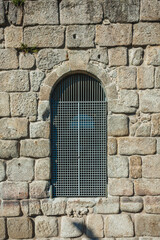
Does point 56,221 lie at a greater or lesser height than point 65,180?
lesser

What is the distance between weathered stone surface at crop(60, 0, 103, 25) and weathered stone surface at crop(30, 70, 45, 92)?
0.94m

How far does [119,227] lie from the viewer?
4.07 meters

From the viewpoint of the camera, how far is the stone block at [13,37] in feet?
13.7

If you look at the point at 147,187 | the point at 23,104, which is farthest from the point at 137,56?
the point at 147,187

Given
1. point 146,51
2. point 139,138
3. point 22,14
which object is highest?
point 22,14

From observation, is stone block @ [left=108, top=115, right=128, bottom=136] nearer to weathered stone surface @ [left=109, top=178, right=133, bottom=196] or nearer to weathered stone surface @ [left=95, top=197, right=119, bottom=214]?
weathered stone surface @ [left=109, top=178, right=133, bottom=196]

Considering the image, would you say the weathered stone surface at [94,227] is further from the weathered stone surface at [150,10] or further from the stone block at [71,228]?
the weathered stone surface at [150,10]

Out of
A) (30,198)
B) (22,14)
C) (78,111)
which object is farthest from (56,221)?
(22,14)

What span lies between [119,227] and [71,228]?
2.49ft

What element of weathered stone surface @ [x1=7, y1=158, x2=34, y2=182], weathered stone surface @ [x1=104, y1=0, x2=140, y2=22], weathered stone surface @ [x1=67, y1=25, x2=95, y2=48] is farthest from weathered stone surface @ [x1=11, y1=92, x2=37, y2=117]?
weathered stone surface @ [x1=104, y1=0, x2=140, y2=22]

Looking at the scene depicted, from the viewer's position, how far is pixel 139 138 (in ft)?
13.5

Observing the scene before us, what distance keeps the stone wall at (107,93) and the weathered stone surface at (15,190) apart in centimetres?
2

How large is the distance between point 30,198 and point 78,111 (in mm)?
1605

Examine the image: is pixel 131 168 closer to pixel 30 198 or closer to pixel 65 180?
pixel 65 180
